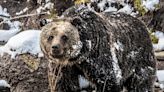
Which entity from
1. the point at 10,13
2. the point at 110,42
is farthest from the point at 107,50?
the point at 10,13

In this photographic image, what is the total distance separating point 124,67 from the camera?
6.03 m

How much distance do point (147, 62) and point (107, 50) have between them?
0.88 m

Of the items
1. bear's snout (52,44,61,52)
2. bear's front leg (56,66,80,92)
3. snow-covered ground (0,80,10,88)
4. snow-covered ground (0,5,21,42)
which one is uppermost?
bear's snout (52,44,61,52)

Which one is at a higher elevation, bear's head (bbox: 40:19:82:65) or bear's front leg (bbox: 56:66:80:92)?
bear's head (bbox: 40:19:82:65)

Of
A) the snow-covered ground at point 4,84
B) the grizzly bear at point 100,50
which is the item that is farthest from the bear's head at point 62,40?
the snow-covered ground at point 4,84

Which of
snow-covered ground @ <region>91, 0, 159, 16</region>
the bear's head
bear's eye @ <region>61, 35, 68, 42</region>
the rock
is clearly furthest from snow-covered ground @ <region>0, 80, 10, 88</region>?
snow-covered ground @ <region>91, 0, 159, 16</region>

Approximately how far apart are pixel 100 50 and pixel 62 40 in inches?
21.0

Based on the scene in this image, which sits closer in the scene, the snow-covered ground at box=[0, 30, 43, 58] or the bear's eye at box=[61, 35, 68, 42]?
the bear's eye at box=[61, 35, 68, 42]

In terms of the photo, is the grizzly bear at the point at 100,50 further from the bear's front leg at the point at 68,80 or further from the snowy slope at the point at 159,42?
the snowy slope at the point at 159,42

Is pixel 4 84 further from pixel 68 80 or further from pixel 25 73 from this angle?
pixel 68 80

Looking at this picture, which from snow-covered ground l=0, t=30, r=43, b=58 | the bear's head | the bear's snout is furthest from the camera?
snow-covered ground l=0, t=30, r=43, b=58

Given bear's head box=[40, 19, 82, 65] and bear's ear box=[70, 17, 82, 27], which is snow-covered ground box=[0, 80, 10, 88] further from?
bear's ear box=[70, 17, 82, 27]

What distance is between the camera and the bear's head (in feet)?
17.4

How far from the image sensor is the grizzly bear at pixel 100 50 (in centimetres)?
539
